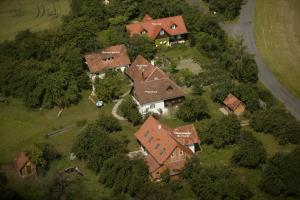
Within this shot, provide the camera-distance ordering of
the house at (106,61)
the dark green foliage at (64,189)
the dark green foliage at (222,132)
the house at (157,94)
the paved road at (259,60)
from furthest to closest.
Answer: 1. the house at (106,61)
2. the paved road at (259,60)
3. the house at (157,94)
4. the dark green foliage at (222,132)
5. the dark green foliage at (64,189)

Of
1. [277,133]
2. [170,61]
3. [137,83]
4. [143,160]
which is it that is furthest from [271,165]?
[170,61]

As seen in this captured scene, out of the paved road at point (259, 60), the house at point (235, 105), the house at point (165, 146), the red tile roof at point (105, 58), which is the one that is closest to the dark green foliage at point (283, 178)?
the house at point (165, 146)

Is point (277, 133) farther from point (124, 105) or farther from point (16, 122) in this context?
point (16, 122)

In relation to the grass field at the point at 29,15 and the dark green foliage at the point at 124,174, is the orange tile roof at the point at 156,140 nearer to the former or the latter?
the dark green foliage at the point at 124,174

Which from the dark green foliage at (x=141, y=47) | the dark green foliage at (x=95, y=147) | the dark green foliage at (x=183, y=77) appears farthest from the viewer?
the dark green foliage at (x=141, y=47)

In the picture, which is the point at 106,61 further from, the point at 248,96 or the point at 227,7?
the point at 227,7

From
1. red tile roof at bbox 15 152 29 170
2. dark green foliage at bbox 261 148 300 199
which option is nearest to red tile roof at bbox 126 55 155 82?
red tile roof at bbox 15 152 29 170

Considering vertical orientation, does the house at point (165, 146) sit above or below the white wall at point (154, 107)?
above
